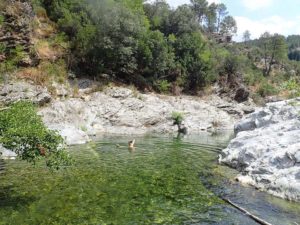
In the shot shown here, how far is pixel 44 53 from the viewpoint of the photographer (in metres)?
Answer: 60.7

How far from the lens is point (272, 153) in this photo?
81.1 feet

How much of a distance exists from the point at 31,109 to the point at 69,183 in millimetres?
5690

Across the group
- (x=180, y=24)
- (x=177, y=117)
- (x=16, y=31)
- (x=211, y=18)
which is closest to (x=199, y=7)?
(x=211, y=18)

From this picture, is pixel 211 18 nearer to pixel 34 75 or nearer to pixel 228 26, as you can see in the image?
pixel 228 26

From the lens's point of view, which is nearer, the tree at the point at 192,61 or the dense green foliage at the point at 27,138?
the dense green foliage at the point at 27,138

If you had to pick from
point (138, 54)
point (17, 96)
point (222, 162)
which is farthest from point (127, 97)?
point (222, 162)

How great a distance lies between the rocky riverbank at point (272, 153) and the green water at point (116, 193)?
214 centimetres

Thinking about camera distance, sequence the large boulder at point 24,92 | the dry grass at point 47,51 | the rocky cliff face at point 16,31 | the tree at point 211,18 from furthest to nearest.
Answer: the tree at point 211,18, the dry grass at point 47,51, the rocky cliff face at point 16,31, the large boulder at point 24,92

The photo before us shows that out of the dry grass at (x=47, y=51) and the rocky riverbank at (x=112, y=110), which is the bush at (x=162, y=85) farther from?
the dry grass at (x=47, y=51)

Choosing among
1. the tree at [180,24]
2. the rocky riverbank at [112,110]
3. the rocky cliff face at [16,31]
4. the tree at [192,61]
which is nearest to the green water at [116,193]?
the rocky riverbank at [112,110]

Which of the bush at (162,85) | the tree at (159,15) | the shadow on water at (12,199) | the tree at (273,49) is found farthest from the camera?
the tree at (273,49)

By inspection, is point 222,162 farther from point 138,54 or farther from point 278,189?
point 138,54

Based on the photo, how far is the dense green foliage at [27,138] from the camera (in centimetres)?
1748

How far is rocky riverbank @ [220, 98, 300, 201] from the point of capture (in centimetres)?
2153
